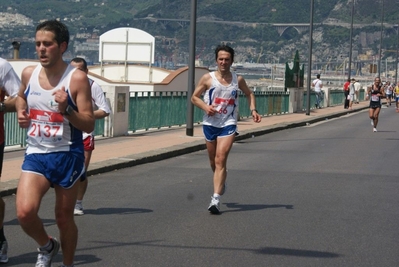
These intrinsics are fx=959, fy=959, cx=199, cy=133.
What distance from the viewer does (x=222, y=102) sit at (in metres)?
10.8

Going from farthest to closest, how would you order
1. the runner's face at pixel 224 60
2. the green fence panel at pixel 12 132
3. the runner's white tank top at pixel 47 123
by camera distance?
the green fence panel at pixel 12 132, the runner's face at pixel 224 60, the runner's white tank top at pixel 47 123

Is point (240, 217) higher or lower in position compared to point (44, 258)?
lower

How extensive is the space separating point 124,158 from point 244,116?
18.1 meters

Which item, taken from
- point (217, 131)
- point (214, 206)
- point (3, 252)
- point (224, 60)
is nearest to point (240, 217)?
point (214, 206)

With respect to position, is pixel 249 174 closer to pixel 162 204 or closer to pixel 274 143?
pixel 162 204

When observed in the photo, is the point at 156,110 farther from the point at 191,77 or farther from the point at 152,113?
the point at 191,77

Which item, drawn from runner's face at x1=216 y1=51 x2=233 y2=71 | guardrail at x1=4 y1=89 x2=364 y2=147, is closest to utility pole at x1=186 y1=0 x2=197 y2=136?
guardrail at x1=4 y1=89 x2=364 y2=147

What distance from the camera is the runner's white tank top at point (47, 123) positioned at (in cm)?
649

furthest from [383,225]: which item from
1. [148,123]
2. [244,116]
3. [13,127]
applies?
[244,116]

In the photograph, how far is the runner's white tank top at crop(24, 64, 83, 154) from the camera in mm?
6488

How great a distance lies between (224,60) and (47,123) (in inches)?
173

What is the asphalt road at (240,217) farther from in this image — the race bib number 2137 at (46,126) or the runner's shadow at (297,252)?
Answer: the race bib number 2137 at (46,126)

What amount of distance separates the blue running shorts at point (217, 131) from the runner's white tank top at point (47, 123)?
426 cm

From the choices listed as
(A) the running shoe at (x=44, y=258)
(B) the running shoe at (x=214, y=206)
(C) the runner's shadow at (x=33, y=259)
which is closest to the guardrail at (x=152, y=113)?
(B) the running shoe at (x=214, y=206)
